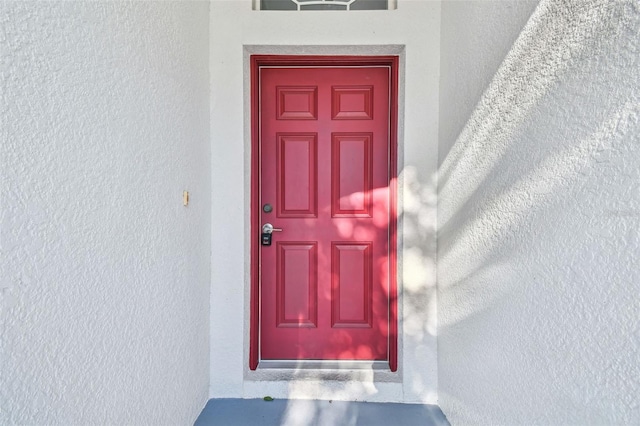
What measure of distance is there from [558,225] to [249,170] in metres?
1.60

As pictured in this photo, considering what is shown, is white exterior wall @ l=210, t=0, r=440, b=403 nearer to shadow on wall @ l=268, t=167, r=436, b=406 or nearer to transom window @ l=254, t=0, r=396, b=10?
shadow on wall @ l=268, t=167, r=436, b=406

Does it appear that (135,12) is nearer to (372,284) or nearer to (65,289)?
(65,289)

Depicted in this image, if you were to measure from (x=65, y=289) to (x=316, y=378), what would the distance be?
1.57 meters

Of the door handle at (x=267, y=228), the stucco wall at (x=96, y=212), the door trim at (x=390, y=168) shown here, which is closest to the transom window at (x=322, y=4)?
the door trim at (x=390, y=168)

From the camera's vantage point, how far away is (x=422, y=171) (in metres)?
2.07

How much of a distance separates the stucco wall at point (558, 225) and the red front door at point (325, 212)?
667mm

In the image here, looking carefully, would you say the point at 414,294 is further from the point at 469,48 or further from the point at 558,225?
the point at 469,48

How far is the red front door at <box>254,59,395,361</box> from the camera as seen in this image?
220cm

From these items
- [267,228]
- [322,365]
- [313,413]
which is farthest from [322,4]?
[313,413]

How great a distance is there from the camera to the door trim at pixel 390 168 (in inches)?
82.8

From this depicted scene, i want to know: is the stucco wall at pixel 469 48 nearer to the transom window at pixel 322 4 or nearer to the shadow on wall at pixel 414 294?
the shadow on wall at pixel 414 294

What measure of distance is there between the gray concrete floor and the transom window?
7.91 feet

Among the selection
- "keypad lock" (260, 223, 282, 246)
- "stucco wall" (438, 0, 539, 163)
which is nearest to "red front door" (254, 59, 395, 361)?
"keypad lock" (260, 223, 282, 246)

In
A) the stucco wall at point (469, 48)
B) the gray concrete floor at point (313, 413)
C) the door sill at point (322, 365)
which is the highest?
the stucco wall at point (469, 48)
